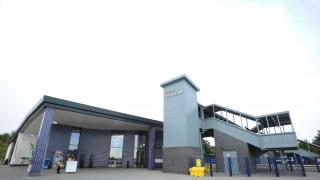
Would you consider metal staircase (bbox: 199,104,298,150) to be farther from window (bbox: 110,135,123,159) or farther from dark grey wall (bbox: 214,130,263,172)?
window (bbox: 110,135,123,159)

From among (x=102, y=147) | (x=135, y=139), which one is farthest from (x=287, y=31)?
(x=102, y=147)

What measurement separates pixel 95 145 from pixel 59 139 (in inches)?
176

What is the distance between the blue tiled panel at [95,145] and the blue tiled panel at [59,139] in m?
1.64

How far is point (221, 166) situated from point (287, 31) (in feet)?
40.5

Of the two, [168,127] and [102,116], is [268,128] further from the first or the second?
[102,116]

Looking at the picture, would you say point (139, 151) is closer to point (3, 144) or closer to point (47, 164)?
point (47, 164)

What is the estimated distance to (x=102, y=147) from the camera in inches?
953

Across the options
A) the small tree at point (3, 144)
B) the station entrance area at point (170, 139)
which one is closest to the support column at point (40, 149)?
the station entrance area at point (170, 139)

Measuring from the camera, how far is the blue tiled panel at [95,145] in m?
23.3

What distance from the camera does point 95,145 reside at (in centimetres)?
2402

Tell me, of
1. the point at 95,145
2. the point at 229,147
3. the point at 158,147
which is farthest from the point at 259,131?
the point at 95,145

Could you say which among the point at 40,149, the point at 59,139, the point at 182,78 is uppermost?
the point at 182,78

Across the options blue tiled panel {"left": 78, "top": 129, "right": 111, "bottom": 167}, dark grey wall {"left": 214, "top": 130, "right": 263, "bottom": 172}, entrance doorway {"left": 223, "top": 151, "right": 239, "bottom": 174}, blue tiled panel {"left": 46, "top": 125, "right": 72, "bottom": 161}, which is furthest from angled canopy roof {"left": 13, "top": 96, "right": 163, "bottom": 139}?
entrance doorway {"left": 223, "top": 151, "right": 239, "bottom": 174}

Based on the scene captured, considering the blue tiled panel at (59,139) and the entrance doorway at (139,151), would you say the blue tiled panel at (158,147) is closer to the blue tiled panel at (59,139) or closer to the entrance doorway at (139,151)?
the entrance doorway at (139,151)
